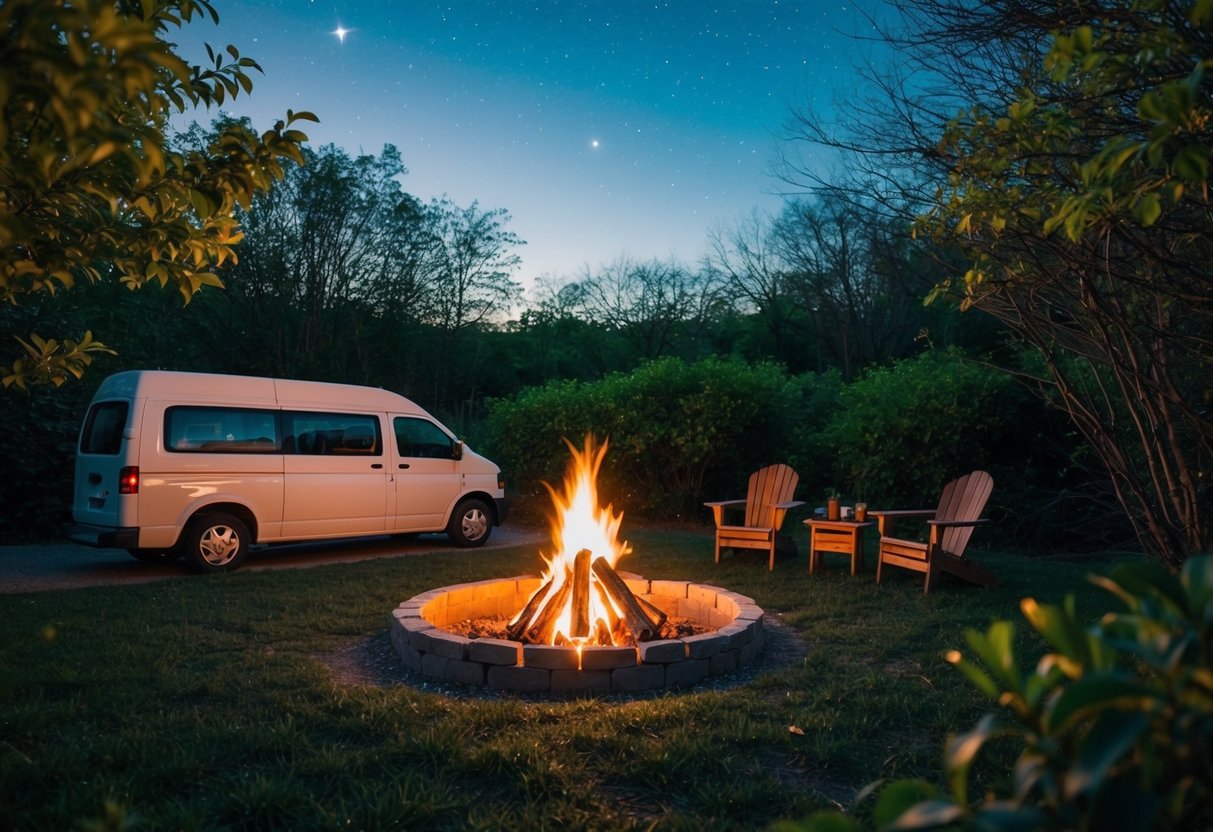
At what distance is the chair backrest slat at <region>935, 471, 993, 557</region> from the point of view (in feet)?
21.7

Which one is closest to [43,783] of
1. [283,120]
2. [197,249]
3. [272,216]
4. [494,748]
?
[494,748]

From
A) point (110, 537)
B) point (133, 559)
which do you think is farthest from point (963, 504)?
point (133, 559)

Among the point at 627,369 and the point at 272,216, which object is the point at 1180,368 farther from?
the point at 627,369

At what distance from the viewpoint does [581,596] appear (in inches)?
194

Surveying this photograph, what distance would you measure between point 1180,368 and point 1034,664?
3.19m

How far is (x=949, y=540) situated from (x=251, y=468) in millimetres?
6552

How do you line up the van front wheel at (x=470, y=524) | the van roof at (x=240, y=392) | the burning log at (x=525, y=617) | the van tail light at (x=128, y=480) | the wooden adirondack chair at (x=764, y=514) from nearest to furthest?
the burning log at (x=525, y=617), the van tail light at (x=128, y=480), the van roof at (x=240, y=392), the wooden adirondack chair at (x=764, y=514), the van front wheel at (x=470, y=524)

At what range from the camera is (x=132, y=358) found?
515 inches

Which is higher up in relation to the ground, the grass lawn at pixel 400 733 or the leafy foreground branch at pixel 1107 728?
the leafy foreground branch at pixel 1107 728

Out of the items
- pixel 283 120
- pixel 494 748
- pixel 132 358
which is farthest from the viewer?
pixel 132 358

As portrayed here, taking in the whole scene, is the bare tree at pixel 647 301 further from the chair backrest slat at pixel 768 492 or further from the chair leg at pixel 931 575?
the chair leg at pixel 931 575

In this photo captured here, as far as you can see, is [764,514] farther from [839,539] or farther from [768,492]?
[839,539]

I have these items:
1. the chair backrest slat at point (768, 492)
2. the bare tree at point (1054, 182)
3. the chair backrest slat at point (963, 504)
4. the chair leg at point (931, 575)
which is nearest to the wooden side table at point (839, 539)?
the chair backrest slat at point (768, 492)

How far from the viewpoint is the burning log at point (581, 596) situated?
15.9 feet
